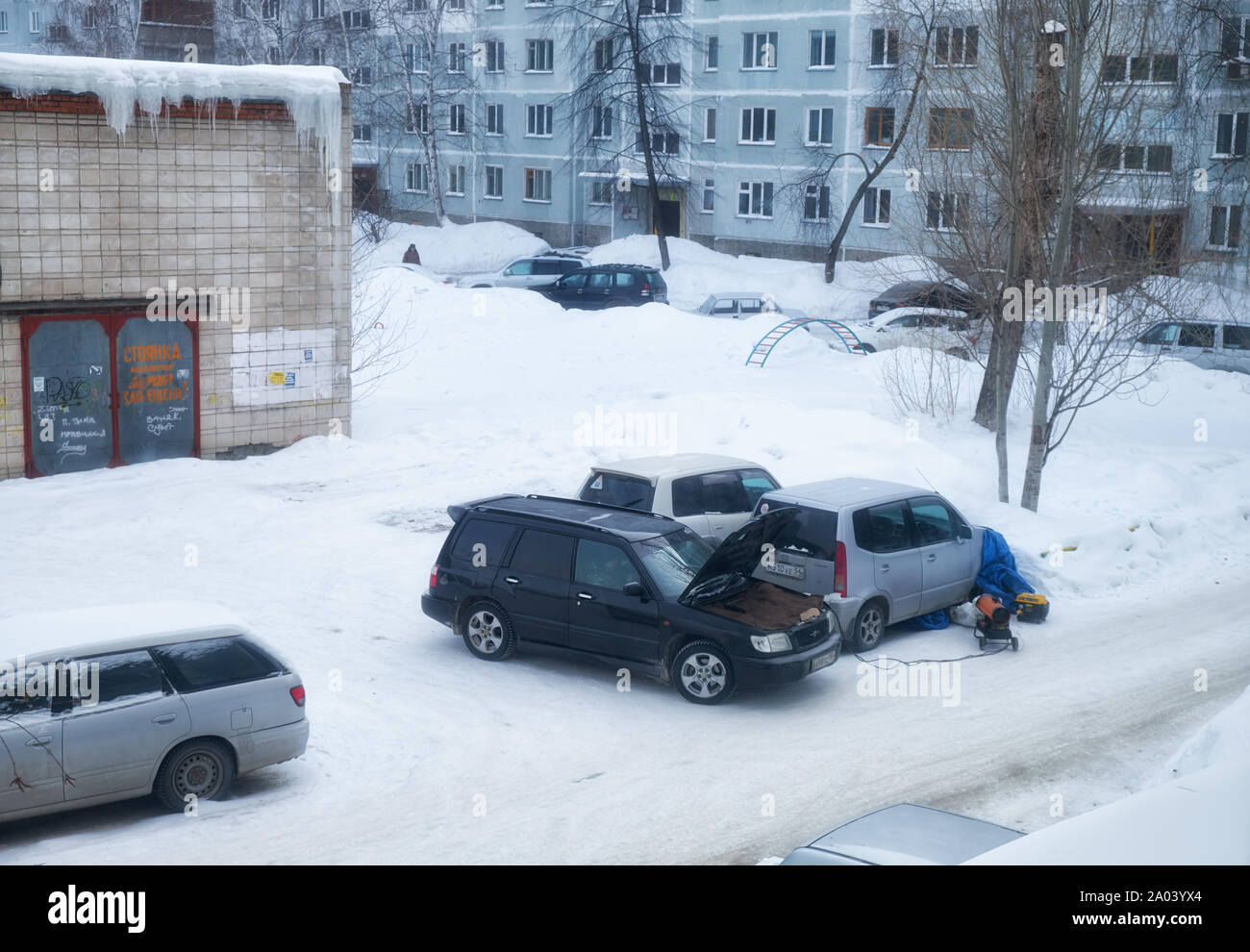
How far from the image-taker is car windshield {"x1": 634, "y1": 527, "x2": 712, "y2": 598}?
11470 mm

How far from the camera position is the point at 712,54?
51125mm

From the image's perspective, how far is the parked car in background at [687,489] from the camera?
14250mm

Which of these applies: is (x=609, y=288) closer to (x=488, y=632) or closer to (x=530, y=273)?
(x=530, y=273)

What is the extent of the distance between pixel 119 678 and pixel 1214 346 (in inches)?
1026

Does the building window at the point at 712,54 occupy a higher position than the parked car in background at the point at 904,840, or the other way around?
the building window at the point at 712,54

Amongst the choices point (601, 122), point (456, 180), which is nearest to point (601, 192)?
point (601, 122)

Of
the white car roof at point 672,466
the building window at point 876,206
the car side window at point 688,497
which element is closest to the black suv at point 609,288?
the building window at point 876,206

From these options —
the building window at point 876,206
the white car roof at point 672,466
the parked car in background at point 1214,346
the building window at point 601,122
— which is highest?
the building window at point 601,122

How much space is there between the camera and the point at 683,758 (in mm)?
9883

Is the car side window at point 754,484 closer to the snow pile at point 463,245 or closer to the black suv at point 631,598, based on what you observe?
the black suv at point 631,598

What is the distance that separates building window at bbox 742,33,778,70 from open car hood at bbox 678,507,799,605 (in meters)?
40.8

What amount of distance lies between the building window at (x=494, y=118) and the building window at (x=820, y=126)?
1614cm
